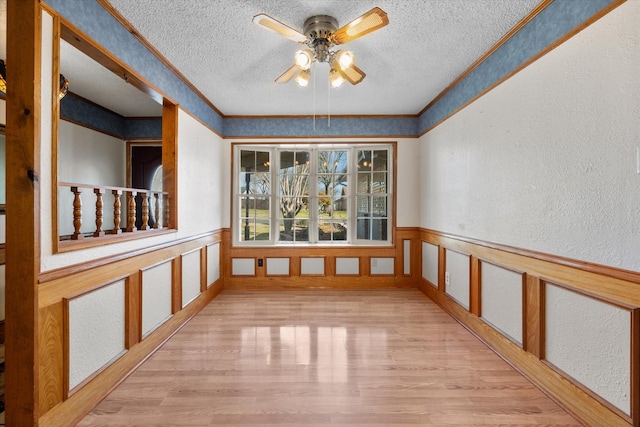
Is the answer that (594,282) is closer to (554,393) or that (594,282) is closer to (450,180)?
(554,393)

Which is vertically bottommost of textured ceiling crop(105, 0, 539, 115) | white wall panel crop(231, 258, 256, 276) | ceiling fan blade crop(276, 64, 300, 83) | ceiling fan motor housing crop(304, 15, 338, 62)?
white wall panel crop(231, 258, 256, 276)

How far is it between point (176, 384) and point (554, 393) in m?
2.53

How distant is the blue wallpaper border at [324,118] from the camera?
1878 mm

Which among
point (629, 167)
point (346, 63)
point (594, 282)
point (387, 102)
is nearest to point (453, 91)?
point (387, 102)

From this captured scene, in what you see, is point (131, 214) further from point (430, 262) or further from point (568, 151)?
point (430, 262)

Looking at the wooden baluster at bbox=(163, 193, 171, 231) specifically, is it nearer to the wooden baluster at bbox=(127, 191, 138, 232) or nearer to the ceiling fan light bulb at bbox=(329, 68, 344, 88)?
the wooden baluster at bbox=(127, 191, 138, 232)

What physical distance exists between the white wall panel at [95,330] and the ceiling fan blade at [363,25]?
90.9 inches

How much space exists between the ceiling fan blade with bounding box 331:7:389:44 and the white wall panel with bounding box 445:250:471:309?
2313mm

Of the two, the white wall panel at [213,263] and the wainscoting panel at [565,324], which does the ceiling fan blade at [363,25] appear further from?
the white wall panel at [213,263]

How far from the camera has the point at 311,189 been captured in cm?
468

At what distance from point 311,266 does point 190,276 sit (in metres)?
1.74

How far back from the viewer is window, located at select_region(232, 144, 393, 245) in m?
4.64

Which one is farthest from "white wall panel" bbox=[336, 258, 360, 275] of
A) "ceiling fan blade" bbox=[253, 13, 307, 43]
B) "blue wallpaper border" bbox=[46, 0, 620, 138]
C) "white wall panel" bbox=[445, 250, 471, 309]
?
"ceiling fan blade" bbox=[253, 13, 307, 43]

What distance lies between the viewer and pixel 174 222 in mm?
3070
